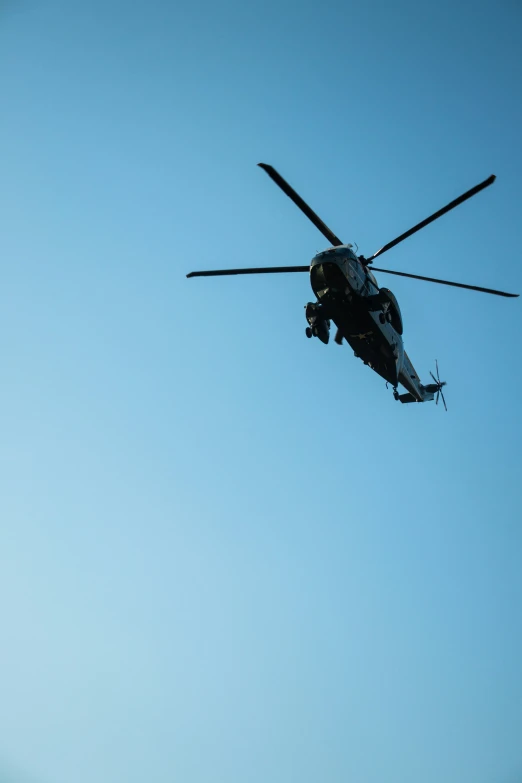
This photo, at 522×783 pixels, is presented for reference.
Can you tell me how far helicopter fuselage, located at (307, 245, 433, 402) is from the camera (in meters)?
24.7

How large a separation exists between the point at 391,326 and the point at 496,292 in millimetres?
4342

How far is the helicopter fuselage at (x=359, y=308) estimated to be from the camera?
24656 millimetres

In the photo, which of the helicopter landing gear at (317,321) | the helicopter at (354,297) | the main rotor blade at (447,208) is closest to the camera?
the main rotor blade at (447,208)

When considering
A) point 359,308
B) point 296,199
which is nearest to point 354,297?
point 359,308

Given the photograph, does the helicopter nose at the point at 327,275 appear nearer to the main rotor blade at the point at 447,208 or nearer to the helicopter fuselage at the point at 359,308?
the helicopter fuselage at the point at 359,308

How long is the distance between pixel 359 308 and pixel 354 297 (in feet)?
1.81

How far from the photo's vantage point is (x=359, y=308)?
2592cm

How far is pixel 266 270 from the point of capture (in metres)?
25.7

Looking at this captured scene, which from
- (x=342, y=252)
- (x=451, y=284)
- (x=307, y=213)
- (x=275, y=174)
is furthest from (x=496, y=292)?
(x=275, y=174)

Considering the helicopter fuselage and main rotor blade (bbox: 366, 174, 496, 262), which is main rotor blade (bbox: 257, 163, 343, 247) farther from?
main rotor blade (bbox: 366, 174, 496, 262)

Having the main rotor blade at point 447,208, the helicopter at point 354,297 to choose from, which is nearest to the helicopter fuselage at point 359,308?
the helicopter at point 354,297

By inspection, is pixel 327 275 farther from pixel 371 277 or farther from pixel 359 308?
pixel 371 277

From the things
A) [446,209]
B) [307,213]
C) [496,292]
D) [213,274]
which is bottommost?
[213,274]

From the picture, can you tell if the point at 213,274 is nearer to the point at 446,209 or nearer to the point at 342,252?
the point at 342,252
